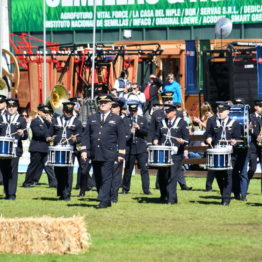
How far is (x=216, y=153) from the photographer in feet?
67.4

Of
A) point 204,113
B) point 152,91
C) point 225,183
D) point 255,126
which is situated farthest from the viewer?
point 152,91

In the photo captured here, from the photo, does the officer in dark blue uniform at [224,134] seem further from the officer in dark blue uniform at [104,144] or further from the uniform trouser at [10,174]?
the uniform trouser at [10,174]

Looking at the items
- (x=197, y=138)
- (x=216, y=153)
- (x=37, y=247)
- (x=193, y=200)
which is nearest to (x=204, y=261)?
(x=37, y=247)

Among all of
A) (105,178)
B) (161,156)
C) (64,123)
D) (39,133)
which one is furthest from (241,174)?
(39,133)

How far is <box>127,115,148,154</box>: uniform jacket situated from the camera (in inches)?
936

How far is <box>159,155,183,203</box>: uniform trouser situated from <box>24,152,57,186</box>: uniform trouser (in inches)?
223

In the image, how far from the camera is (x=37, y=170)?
2670 centimetres

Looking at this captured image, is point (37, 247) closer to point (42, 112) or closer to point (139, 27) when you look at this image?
point (42, 112)

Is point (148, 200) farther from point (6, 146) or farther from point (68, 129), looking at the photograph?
point (6, 146)

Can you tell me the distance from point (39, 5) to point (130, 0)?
3839 mm

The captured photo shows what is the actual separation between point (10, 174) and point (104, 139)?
2.71 meters

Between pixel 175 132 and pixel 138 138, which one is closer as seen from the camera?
pixel 175 132

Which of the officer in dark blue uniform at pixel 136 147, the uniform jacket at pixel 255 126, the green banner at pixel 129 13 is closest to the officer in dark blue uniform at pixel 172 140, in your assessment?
the uniform jacket at pixel 255 126

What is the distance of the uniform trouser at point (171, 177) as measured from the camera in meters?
20.8
